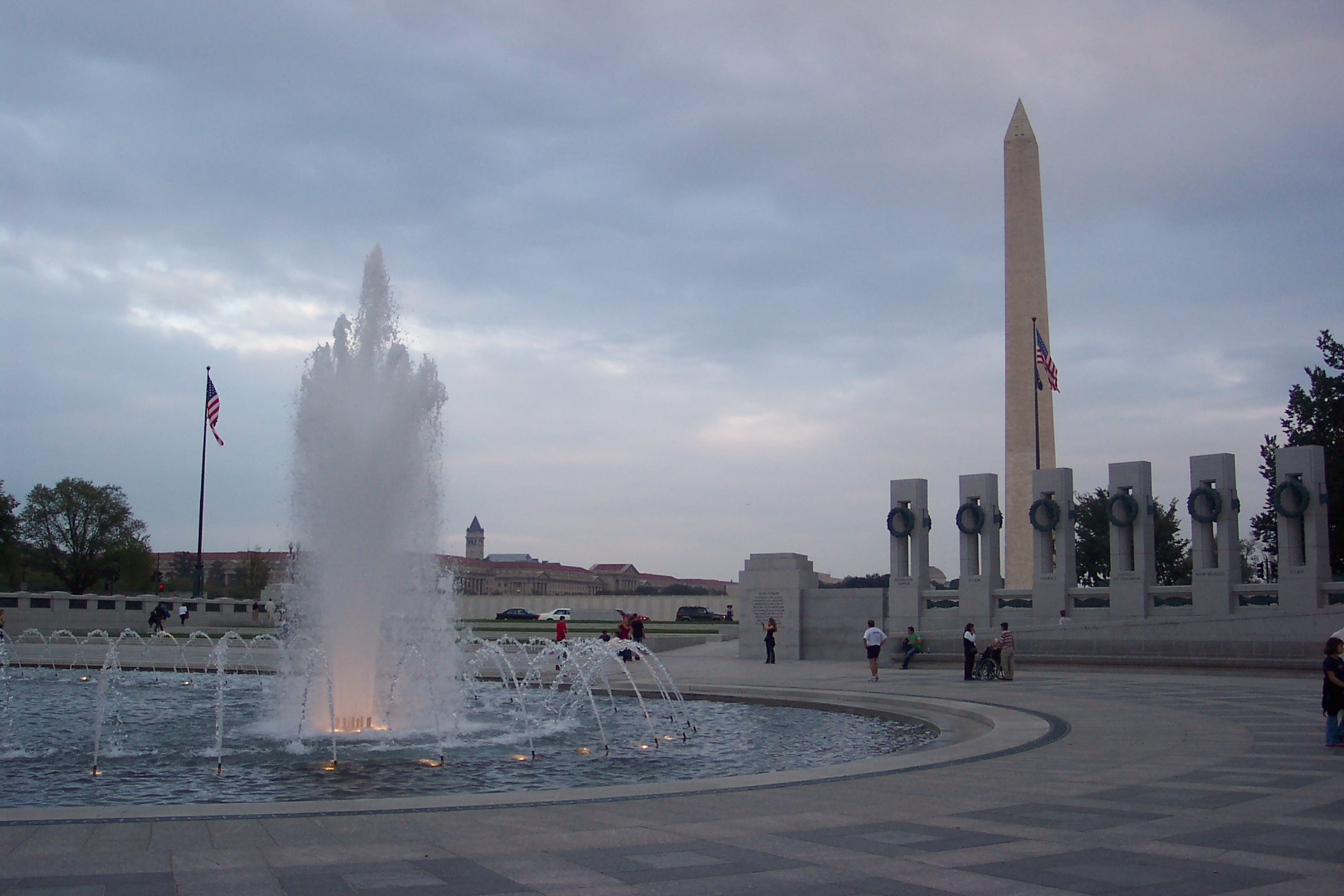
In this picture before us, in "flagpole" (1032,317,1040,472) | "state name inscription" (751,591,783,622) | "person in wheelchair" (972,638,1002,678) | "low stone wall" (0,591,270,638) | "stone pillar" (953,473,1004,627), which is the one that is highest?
"flagpole" (1032,317,1040,472)

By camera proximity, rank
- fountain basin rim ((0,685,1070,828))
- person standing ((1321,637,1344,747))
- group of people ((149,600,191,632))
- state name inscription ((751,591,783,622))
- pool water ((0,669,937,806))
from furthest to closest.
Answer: group of people ((149,600,191,632)), state name inscription ((751,591,783,622)), person standing ((1321,637,1344,747)), pool water ((0,669,937,806)), fountain basin rim ((0,685,1070,828))

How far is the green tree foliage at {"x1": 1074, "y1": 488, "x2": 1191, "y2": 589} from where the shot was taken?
64750 mm

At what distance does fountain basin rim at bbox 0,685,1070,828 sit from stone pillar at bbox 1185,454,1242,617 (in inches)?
591

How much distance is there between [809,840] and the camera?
7.80 metres

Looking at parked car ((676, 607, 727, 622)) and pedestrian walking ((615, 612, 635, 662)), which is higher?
pedestrian walking ((615, 612, 635, 662))

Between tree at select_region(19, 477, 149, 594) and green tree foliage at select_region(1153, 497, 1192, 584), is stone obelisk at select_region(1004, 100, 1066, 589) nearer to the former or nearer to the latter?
green tree foliage at select_region(1153, 497, 1192, 584)

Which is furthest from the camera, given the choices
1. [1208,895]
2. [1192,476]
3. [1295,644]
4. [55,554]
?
[55,554]

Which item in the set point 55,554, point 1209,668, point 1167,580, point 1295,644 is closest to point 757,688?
point 1209,668

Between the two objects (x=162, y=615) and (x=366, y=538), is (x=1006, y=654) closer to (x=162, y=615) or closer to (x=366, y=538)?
(x=366, y=538)

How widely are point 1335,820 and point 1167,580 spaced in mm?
64359

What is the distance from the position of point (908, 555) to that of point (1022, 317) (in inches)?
607

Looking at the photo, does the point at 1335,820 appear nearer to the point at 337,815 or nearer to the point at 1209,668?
the point at 337,815

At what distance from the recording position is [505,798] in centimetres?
935

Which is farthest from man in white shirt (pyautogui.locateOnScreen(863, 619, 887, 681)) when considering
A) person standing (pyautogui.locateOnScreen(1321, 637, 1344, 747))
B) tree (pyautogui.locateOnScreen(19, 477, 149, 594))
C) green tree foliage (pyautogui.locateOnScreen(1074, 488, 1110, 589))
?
tree (pyautogui.locateOnScreen(19, 477, 149, 594))
